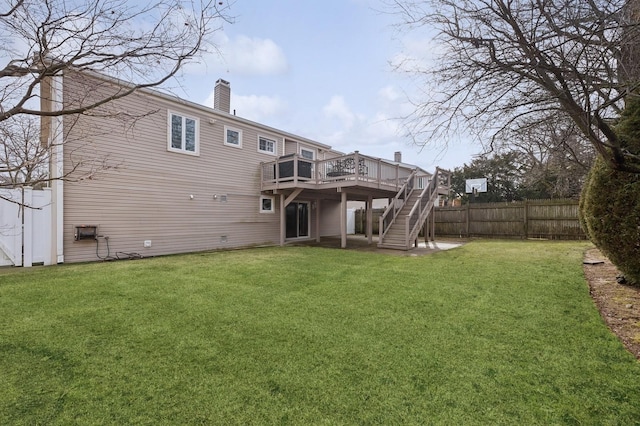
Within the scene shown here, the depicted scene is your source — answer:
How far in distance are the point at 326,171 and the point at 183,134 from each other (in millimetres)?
5179

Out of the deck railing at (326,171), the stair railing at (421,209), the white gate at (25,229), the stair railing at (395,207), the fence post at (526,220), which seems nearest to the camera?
the white gate at (25,229)

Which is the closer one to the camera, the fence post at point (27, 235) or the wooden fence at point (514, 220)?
the fence post at point (27, 235)

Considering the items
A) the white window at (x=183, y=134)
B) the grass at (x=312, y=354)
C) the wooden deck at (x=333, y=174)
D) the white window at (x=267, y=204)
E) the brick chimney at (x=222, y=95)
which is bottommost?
the grass at (x=312, y=354)

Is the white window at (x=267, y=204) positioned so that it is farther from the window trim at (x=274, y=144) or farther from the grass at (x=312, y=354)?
the grass at (x=312, y=354)

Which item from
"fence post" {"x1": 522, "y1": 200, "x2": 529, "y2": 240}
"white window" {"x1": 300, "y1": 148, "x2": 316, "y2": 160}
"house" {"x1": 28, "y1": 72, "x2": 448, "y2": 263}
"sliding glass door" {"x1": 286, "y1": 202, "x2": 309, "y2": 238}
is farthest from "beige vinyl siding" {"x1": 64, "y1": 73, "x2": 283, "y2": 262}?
"fence post" {"x1": 522, "y1": 200, "x2": 529, "y2": 240}

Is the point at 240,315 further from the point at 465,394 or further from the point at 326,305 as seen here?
the point at 465,394

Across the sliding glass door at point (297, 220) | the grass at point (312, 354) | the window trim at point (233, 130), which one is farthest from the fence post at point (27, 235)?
the sliding glass door at point (297, 220)

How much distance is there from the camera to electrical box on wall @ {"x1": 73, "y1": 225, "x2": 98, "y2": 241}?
7.82 meters

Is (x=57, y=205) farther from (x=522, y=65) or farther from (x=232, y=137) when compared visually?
(x=522, y=65)

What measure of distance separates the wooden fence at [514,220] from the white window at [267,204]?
856 cm

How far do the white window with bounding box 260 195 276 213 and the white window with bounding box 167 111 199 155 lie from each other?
10.8 feet

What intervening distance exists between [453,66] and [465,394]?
365cm

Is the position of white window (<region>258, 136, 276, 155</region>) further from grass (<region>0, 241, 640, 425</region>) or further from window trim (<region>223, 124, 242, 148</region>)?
grass (<region>0, 241, 640, 425</region>)

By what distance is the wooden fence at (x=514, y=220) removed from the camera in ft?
39.3
